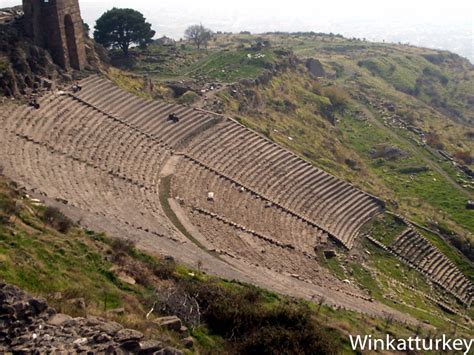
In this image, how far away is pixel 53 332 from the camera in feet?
37.5

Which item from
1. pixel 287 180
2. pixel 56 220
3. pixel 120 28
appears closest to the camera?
pixel 56 220

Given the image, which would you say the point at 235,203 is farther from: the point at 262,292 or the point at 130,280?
the point at 130,280

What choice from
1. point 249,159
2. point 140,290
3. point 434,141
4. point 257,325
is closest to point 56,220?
point 140,290

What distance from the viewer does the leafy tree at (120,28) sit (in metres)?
48.5

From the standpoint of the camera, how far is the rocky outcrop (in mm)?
11055

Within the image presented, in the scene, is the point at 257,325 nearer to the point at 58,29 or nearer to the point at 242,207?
the point at 242,207

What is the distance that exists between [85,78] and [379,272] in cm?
2330

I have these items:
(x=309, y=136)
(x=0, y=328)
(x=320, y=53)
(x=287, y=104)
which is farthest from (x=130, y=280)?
(x=320, y=53)

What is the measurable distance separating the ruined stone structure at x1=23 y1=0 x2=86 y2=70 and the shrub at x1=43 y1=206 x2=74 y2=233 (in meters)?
19.3

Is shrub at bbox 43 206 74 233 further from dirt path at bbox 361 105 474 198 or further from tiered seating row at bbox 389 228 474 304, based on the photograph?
dirt path at bbox 361 105 474 198

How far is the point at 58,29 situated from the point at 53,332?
28.2m

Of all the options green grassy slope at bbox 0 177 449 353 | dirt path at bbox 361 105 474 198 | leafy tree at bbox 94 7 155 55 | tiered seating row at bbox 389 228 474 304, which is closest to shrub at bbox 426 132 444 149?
dirt path at bbox 361 105 474 198

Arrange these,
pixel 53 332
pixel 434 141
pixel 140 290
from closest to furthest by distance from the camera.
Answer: pixel 53 332 → pixel 140 290 → pixel 434 141

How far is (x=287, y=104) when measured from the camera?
5122 centimetres
